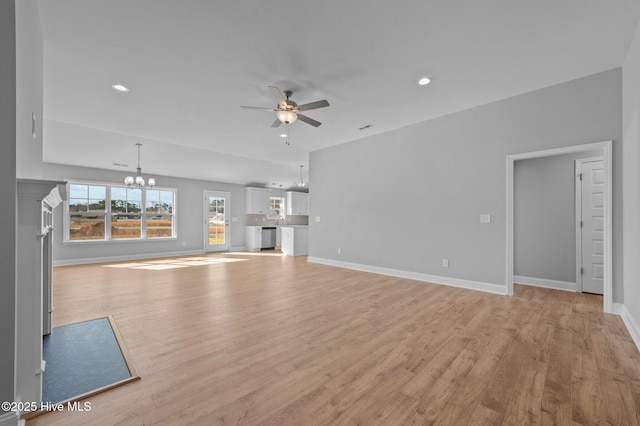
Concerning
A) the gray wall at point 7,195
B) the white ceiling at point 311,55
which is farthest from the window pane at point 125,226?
the gray wall at point 7,195

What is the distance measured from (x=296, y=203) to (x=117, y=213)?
5961 mm

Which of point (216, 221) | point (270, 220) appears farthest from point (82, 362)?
point (270, 220)

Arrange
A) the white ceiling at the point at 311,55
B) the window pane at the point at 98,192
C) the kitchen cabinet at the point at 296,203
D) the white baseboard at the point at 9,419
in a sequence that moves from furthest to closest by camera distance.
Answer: the kitchen cabinet at the point at 296,203 → the window pane at the point at 98,192 → the white ceiling at the point at 311,55 → the white baseboard at the point at 9,419

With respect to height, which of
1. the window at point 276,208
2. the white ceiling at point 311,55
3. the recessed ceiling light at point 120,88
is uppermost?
the white ceiling at point 311,55

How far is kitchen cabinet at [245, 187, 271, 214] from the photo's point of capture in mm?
9820

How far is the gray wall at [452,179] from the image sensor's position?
326cm

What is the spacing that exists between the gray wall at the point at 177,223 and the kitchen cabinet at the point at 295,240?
236 centimetres

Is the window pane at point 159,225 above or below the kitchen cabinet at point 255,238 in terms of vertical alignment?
above

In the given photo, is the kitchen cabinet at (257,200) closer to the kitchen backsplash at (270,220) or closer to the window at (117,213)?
the kitchen backsplash at (270,220)

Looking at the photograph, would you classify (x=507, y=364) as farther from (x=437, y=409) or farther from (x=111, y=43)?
(x=111, y=43)

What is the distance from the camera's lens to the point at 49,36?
2418mm

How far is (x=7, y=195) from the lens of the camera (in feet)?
4.48

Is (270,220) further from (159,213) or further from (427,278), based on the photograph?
(427,278)

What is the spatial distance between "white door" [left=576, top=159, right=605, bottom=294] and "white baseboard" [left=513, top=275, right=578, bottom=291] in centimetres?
13
